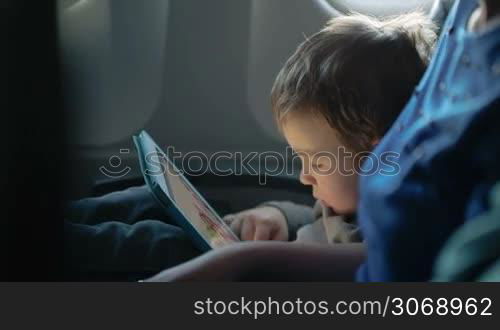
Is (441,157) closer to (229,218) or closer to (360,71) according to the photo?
(360,71)

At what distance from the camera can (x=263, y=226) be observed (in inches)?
39.6

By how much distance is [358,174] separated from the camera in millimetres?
955

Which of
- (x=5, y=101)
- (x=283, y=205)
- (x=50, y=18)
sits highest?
(x=50, y=18)

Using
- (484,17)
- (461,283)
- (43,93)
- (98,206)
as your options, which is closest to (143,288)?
(98,206)

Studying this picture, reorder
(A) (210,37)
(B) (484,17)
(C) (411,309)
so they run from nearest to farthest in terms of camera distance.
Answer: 1. (B) (484,17)
2. (C) (411,309)
3. (A) (210,37)

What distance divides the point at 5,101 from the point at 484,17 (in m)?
0.64

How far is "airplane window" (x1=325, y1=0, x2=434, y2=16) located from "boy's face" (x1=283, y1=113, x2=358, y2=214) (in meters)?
0.16

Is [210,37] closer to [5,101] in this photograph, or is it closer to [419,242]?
[5,101]

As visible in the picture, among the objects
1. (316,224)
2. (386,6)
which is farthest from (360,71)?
(316,224)

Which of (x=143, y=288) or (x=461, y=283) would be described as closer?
(x=461, y=283)

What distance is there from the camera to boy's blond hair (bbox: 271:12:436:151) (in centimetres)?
94

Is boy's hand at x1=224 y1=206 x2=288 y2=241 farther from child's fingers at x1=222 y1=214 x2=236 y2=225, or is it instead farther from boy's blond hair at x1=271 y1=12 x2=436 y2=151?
boy's blond hair at x1=271 y1=12 x2=436 y2=151

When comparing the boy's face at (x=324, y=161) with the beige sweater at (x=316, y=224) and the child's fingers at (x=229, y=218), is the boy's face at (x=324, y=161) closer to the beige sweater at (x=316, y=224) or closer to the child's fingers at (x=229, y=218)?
the beige sweater at (x=316, y=224)

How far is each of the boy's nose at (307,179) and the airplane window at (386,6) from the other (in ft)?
0.79
